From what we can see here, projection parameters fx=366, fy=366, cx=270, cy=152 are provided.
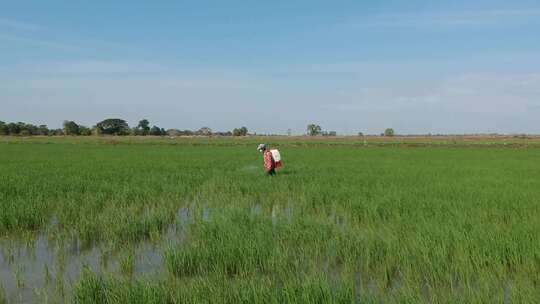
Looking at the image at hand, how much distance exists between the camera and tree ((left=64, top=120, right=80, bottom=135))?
74.2 m

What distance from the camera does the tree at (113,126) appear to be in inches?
3241

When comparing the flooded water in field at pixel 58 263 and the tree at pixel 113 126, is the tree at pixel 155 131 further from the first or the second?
the flooded water in field at pixel 58 263

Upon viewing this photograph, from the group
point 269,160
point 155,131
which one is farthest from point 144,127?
point 269,160

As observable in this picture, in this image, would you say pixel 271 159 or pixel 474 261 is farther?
pixel 271 159

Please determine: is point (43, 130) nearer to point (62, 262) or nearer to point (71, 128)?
point (71, 128)

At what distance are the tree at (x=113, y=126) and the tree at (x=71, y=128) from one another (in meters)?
6.24

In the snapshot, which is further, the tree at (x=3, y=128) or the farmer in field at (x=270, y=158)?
the tree at (x=3, y=128)

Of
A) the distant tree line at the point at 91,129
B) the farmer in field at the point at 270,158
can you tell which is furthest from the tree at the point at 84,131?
the farmer in field at the point at 270,158

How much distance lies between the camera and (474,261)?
3217mm

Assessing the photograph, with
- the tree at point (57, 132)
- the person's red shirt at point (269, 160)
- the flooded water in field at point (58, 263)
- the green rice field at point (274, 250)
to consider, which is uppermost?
the tree at point (57, 132)

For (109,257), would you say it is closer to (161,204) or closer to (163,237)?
(163,237)

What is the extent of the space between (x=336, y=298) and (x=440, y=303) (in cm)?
75

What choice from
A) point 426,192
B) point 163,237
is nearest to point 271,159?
point 426,192

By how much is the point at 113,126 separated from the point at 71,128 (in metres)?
10.2
